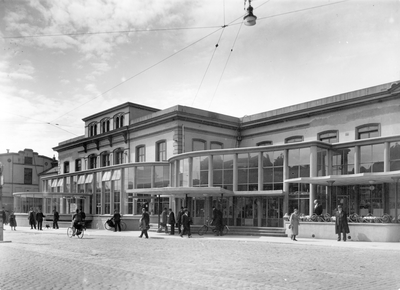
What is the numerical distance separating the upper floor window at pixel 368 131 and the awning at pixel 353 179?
208 inches

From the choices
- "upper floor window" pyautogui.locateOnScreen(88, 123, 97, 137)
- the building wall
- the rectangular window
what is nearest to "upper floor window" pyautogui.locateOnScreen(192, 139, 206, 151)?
"upper floor window" pyautogui.locateOnScreen(88, 123, 97, 137)

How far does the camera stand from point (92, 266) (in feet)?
39.7

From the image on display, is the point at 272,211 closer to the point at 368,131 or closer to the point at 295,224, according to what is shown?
the point at 295,224

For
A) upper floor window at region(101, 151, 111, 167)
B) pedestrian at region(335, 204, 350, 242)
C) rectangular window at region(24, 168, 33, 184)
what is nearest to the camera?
pedestrian at region(335, 204, 350, 242)

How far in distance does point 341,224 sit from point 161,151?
1840cm

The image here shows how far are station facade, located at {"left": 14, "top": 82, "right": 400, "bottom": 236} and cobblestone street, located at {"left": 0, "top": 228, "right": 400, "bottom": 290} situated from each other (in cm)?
965

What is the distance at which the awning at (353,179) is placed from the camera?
22.2 m

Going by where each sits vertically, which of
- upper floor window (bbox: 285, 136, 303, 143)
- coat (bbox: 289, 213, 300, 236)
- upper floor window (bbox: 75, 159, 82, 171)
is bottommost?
coat (bbox: 289, 213, 300, 236)

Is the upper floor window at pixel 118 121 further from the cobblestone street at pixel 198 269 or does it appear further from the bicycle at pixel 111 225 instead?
the cobblestone street at pixel 198 269

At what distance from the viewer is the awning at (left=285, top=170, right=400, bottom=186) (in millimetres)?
22203

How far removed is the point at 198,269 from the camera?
1158cm

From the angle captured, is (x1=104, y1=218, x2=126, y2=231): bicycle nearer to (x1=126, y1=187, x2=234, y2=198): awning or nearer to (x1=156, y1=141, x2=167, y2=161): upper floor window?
(x1=126, y1=187, x2=234, y2=198): awning

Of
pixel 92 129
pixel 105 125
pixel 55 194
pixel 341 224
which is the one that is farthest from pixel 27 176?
pixel 341 224

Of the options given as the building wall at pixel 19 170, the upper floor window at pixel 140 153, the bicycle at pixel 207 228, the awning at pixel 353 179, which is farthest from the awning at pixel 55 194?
the building wall at pixel 19 170
